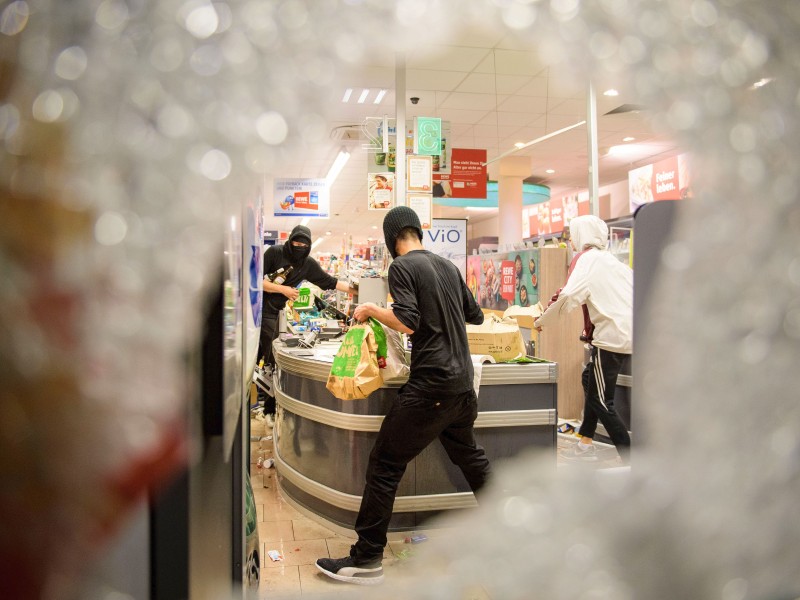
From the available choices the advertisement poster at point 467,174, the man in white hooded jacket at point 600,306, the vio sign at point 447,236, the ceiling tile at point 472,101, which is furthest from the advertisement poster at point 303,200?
the man in white hooded jacket at point 600,306

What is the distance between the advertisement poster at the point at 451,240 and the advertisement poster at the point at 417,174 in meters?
1.44

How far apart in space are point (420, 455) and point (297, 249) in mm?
2083

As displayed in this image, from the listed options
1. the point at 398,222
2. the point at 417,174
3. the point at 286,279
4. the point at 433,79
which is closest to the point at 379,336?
the point at 398,222

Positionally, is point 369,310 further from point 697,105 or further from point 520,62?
point 520,62

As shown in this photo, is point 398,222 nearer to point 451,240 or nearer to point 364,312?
point 364,312

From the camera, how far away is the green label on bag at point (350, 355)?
2.50 metres

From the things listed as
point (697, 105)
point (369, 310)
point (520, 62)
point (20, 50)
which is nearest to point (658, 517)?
point (697, 105)

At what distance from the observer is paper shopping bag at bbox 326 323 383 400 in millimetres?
2463

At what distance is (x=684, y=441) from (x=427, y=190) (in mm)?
4002

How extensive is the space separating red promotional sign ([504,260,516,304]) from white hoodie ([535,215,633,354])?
215 centimetres

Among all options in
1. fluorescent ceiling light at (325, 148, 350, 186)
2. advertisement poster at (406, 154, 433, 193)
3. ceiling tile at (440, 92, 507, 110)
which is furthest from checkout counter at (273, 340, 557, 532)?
fluorescent ceiling light at (325, 148, 350, 186)

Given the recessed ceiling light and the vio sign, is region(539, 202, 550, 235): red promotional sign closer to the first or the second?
the vio sign

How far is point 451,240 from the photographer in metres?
5.69

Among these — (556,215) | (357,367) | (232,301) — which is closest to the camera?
(232,301)
